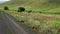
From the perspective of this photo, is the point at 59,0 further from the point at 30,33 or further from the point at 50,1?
the point at 30,33

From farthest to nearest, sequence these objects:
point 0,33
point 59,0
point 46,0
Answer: point 46,0
point 59,0
point 0,33

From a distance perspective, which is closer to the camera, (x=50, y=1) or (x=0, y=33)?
(x=0, y=33)

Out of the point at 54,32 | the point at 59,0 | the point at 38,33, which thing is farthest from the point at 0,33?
the point at 59,0

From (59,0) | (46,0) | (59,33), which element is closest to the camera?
(59,33)

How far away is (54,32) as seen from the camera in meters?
17.7

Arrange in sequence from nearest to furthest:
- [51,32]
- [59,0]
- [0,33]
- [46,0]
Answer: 1. [51,32]
2. [0,33]
3. [59,0]
4. [46,0]

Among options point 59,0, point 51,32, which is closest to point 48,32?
point 51,32

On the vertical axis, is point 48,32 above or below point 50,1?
above

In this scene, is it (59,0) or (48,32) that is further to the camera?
(59,0)

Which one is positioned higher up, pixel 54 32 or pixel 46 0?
pixel 54 32

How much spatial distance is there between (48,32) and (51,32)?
0.39 meters

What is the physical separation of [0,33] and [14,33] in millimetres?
1617

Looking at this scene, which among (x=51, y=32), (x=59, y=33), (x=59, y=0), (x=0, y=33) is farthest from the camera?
(x=59, y=0)

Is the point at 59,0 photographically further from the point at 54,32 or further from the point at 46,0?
the point at 54,32
